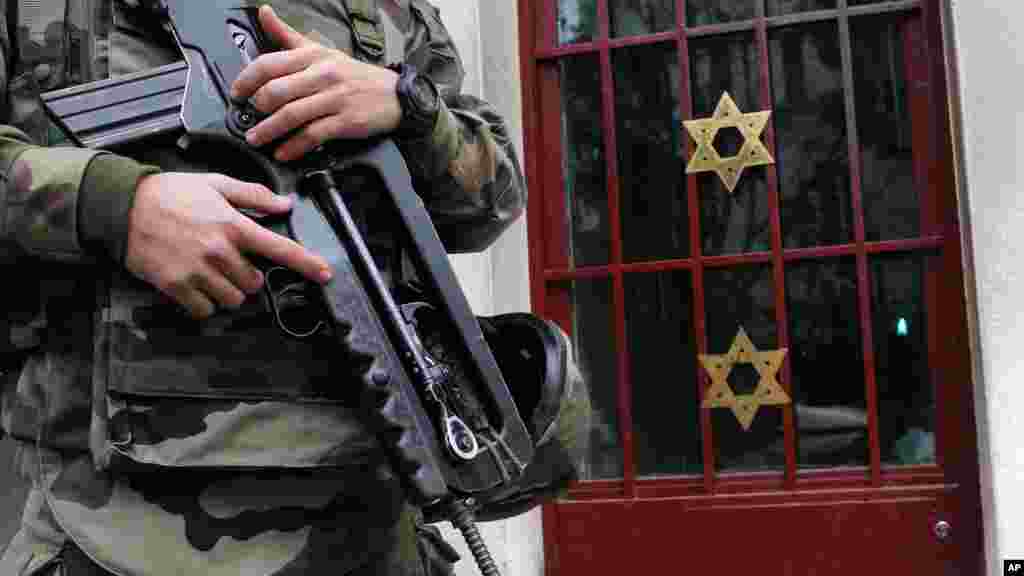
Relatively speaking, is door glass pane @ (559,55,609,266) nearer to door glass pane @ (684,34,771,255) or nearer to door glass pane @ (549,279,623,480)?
door glass pane @ (549,279,623,480)

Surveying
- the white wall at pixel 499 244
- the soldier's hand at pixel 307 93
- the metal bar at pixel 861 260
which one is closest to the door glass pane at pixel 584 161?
the white wall at pixel 499 244

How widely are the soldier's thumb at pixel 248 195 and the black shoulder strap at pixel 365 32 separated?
23 cm

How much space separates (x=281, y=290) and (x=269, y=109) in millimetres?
153

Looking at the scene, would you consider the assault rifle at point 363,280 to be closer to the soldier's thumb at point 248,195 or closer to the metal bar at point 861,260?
the soldier's thumb at point 248,195

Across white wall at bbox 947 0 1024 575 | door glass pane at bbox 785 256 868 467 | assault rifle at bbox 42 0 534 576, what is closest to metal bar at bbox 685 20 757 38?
white wall at bbox 947 0 1024 575

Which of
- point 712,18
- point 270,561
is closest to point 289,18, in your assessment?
point 270,561

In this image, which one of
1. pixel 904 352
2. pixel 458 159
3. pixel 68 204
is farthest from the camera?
pixel 904 352

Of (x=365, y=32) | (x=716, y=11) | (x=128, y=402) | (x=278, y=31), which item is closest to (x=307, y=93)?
(x=278, y=31)

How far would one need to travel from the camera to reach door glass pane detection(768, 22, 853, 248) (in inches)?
83.0

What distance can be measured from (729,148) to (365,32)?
1.30 metres

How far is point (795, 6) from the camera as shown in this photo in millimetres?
2158

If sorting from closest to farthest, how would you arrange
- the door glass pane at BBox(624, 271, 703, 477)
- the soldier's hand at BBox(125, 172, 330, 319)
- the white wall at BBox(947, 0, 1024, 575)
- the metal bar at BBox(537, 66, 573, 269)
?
the soldier's hand at BBox(125, 172, 330, 319) → the white wall at BBox(947, 0, 1024, 575) → the door glass pane at BBox(624, 271, 703, 477) → the metal bar at BBox(537, 66, 573, 269)

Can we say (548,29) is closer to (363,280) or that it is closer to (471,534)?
(363,280)

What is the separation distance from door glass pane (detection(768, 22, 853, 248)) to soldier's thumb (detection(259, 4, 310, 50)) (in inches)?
57.1
